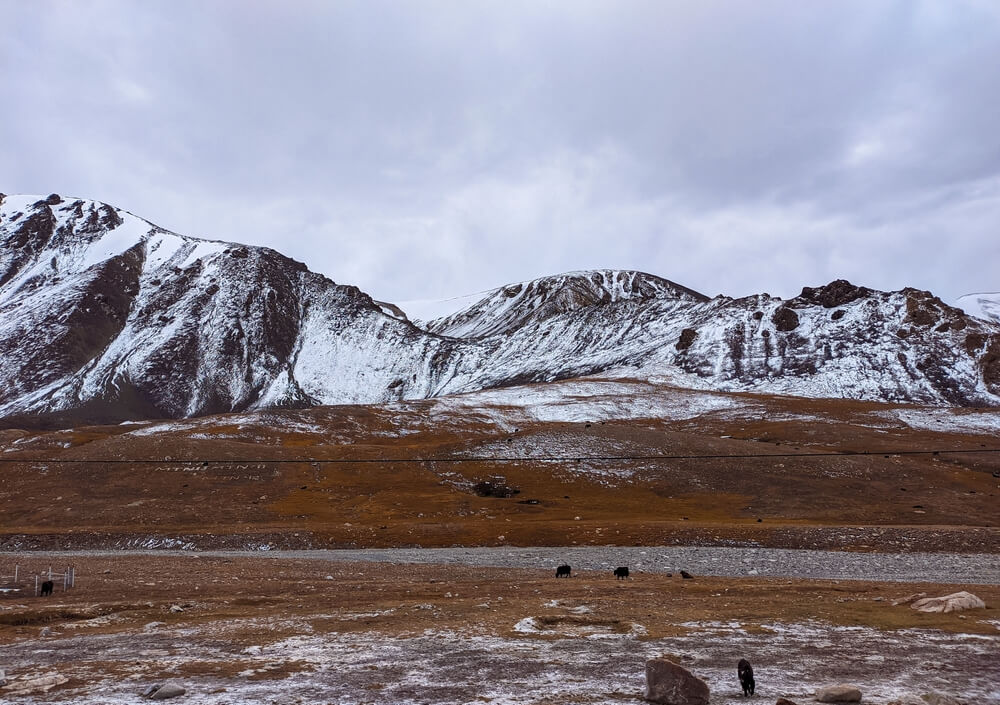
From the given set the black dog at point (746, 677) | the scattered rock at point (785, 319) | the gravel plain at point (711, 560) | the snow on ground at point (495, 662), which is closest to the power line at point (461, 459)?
the gravel plain at point (711, 560)

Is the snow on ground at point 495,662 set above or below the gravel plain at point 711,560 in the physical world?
above

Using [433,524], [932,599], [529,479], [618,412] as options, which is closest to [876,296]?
[618,412]

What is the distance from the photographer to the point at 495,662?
14.3m

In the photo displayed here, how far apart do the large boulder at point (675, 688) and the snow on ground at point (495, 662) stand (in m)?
0.40

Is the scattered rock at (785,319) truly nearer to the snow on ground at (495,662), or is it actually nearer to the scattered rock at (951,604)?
the scattered rock at (951,604)

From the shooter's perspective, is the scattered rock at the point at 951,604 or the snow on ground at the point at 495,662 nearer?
the snow on ground at the point at 495,662

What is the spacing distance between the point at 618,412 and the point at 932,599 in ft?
320

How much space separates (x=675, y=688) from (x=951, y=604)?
43.3 feet

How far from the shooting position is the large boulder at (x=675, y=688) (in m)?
11.0

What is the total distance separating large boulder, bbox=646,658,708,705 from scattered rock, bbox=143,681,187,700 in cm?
764

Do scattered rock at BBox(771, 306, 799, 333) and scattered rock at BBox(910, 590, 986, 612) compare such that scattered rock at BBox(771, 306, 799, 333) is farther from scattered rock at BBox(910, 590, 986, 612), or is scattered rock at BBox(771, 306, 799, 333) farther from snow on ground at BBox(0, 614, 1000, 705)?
snow on ground at BBox(0, 614, 1000, 705)

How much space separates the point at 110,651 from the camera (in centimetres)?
1541

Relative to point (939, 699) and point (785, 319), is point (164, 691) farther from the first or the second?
point (785, 319)

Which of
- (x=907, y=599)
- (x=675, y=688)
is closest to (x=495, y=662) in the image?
(x=675, y=688)
